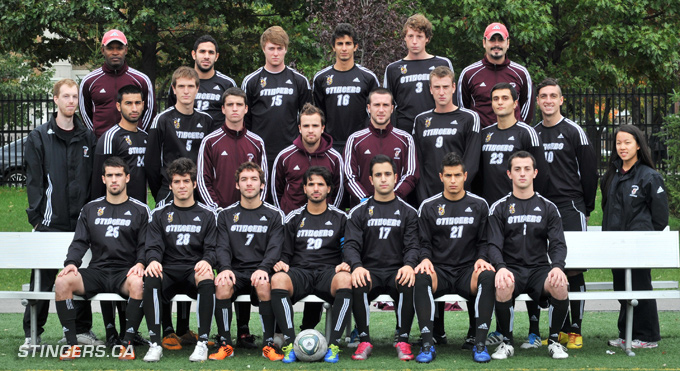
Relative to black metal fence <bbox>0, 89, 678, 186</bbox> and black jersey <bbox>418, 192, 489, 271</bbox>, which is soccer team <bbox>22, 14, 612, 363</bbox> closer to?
black jersey <bbox>418, 192, 489, 271</bbox>

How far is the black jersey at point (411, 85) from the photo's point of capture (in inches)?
320

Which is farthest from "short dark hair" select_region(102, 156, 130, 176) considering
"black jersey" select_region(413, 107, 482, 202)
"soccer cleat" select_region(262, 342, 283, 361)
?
"black jersey" select_region(413, 107, 482, 202)

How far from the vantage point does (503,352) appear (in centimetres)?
660

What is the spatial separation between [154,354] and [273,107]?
2.75 m

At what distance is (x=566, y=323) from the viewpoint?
287 inches

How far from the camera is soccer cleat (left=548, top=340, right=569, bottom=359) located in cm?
664

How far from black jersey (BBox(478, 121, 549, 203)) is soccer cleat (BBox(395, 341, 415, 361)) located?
1726 mm

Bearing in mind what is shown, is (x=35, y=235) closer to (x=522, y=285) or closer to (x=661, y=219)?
(x=522, y=285)

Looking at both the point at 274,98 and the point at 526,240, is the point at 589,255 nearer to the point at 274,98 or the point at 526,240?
the point at 526,240

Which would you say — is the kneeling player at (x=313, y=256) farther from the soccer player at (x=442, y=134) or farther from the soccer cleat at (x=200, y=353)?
the soccer player at (x=442, y=134)

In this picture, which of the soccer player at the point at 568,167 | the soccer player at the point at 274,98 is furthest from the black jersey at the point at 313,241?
the soccer player at the point at 568,167

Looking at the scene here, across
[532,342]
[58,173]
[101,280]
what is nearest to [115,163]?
[58,173]

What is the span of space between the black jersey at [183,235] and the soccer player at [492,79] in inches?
111

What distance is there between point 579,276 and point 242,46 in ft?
46.8
